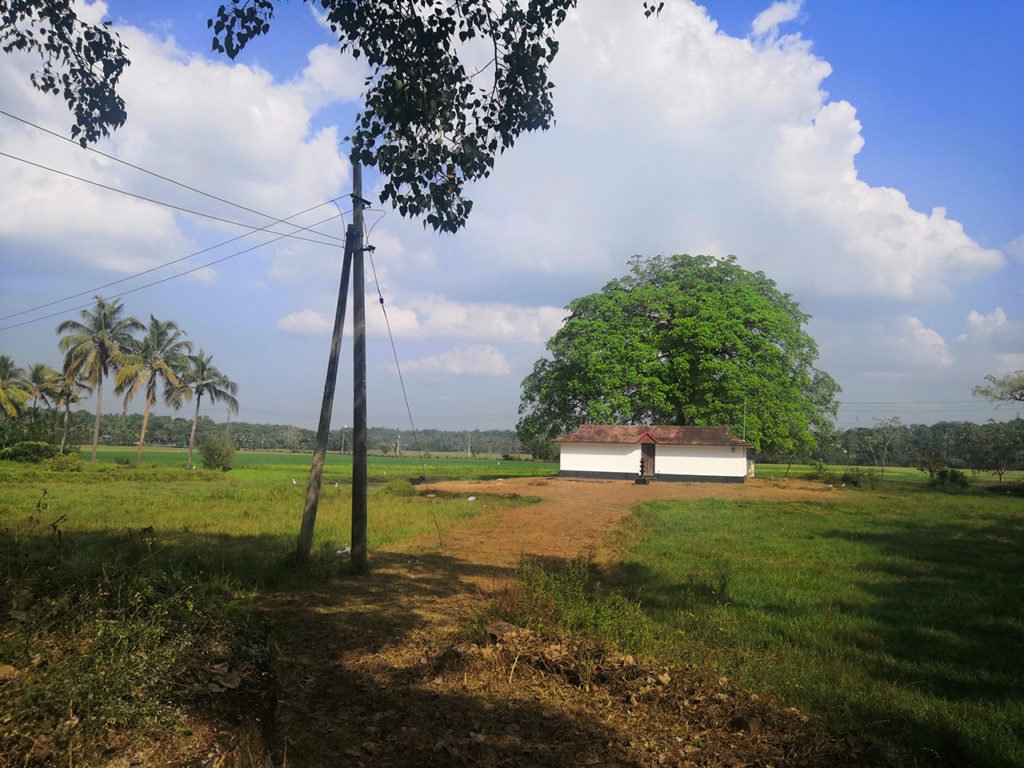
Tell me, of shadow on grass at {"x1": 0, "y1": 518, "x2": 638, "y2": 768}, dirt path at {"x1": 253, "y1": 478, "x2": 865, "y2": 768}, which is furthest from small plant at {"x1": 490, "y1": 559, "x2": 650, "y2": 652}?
shadow on grass at {"x1": 0, "y1": 518, "x2": 638, "y2": 768}

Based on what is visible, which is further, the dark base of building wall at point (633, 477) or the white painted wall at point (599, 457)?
the white painted wall at point (599, 457)

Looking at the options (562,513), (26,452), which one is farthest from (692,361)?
(26,452)

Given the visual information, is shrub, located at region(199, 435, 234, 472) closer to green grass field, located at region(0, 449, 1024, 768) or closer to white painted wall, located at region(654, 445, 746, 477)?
green grass field, located at region(0, 449, 1024, 768)

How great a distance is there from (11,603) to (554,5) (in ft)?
17.9

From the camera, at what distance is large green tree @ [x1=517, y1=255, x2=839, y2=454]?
3180cm

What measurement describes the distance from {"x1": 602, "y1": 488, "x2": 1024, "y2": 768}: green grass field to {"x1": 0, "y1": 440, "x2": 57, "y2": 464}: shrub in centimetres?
3302

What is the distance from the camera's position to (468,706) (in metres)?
4.45

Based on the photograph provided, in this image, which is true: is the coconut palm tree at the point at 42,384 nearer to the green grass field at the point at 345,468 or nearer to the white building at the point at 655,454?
the green grass field at the point at 345,468

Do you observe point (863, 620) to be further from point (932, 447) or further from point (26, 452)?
point (932, 447)

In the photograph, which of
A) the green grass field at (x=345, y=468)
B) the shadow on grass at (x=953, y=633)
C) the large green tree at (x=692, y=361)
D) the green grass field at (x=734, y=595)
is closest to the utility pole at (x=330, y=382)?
the green grass field at (x=734, y=595)

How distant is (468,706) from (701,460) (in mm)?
31828

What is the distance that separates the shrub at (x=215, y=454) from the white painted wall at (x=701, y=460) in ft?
101

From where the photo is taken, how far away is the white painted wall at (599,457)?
116 feet

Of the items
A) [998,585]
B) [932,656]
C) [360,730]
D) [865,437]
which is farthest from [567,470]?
[865,437]
